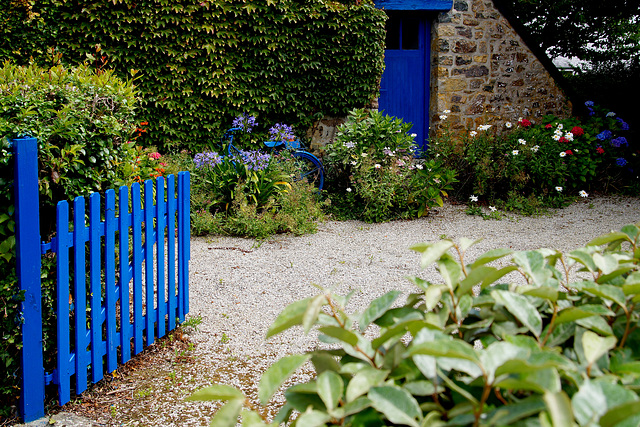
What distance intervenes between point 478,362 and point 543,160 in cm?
766

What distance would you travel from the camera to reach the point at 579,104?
9.60 metres

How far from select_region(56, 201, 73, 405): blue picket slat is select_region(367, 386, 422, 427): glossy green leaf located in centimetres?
209

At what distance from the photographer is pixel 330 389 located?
821mm

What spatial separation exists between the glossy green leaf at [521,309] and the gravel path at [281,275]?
75 cm

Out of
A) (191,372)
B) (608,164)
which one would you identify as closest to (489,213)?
(608,164)

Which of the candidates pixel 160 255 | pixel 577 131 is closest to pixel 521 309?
pixel 160 255

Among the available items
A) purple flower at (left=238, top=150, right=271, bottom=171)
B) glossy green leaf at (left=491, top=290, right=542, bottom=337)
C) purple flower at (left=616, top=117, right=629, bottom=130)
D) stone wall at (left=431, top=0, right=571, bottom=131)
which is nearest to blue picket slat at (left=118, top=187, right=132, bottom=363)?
glossy green leaf at (left=491, top=290, right=542, bottom=337)

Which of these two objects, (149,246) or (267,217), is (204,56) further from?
(149,246)

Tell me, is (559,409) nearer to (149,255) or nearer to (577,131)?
(149,255)

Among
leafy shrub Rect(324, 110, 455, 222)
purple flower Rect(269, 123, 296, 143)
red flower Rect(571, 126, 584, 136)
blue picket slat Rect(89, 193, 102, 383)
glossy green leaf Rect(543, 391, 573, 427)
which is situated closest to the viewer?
glossy green leaf Rect(543, 391, 573, 427)

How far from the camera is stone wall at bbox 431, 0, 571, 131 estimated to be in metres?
8.94

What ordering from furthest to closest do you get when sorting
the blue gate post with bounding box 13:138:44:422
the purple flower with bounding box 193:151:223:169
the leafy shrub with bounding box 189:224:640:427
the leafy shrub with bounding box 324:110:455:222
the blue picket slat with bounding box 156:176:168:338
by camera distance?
the purple flower with bounding box 193:151:223:169
the leafy shrub with bounding box 324:110:455:222
the blue picket slat with bounding box 156:176:168:338
the blue gate post with bounding box 13:138:44:422
the leafy shrub with bounding box 189:224:640:427

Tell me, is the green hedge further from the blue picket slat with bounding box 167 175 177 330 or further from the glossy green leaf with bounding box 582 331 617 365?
the glossy green leaf with bounding box 582 331 617 365

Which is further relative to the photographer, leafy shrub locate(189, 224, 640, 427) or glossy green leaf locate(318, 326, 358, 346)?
glossy green leaf locate(318, 326, 358, 346)
